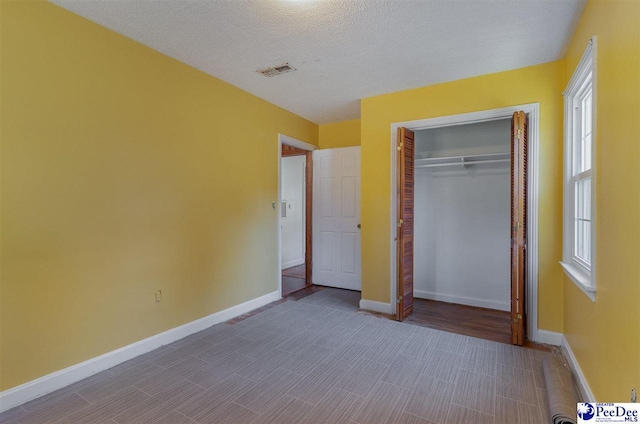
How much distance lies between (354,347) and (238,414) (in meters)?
1.20

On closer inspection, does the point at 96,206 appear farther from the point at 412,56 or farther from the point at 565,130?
the point at 565,130

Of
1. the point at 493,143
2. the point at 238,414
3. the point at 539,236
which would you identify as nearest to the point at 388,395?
the point at 238,414

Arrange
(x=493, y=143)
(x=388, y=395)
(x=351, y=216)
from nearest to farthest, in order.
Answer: (x=388, y=395)
(x=493, y=143)
(x=351, y=216)

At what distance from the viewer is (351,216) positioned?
4641 millimetres

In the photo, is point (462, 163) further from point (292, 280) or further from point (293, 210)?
point (293, 210)

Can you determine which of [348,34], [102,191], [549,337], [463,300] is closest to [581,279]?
[549,337]

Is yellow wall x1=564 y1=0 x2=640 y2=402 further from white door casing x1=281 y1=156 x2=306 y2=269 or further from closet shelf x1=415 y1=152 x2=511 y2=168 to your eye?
white door casing x1=281 y1=156 x2=306 y2=269

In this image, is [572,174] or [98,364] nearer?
[98,364]

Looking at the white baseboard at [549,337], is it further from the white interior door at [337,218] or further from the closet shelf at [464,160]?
the white interior door at [337,218]

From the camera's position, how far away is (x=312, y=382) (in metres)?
2.21

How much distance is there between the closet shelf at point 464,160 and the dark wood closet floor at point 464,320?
5.83 ft

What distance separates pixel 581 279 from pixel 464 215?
1958 mm

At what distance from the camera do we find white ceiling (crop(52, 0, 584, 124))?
2.10 m

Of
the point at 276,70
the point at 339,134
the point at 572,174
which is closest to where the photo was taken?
the point at 572,174
